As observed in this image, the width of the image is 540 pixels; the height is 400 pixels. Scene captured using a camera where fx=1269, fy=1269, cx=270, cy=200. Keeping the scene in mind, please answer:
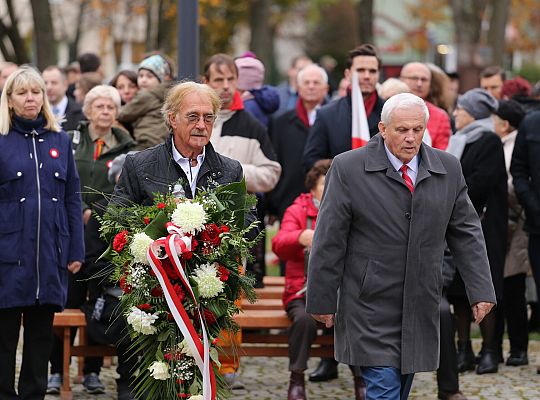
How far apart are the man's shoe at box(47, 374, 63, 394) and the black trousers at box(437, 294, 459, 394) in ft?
9.63

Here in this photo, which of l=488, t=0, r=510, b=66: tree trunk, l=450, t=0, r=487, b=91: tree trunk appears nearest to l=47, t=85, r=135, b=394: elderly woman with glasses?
l=450, t=0, r=487, b=91: tree trunk

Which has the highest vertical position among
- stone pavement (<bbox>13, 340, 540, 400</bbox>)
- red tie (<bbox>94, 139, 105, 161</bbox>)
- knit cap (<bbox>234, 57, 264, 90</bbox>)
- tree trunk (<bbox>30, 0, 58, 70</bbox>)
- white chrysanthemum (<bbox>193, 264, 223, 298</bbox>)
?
tree trunk (<bbox>30, 0, 58, 70</bbox>)

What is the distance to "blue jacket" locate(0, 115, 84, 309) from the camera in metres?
8.30

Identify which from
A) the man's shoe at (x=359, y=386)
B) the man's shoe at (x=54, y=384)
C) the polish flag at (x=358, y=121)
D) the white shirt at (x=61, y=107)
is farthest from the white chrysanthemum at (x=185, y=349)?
the white shirt at (x=61, y=107)

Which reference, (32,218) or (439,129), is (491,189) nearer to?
(439,129)

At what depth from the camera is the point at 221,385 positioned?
281 inches

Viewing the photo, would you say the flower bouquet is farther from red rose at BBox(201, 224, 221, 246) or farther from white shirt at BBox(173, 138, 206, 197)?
white shirt at BBox(173, 138, 206, 197)

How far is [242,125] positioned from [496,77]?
384 cm

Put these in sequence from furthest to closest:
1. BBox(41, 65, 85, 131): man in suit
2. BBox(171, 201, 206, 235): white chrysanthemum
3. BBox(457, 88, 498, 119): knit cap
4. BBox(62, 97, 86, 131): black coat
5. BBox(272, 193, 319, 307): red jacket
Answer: BBox(41, 65, 85, 131): man in suit < BBox(62, 97, 86, 131): black coat < BBox(457, 88, 498, 119): knit cap < BBox(272, 193, 319, 307): red jacket < BBox(171, 201, 206, 235): white chrysanthemum

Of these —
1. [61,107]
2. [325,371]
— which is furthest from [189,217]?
[61,107]

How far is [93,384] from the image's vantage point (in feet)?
32.3

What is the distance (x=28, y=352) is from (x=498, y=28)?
73.3ft

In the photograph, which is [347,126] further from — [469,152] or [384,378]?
Result: [384,378]

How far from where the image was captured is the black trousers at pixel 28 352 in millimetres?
8453
